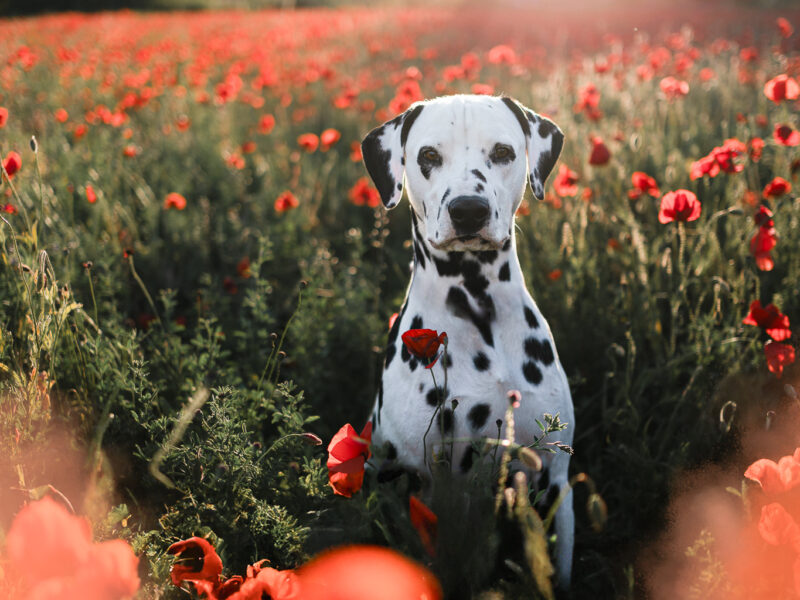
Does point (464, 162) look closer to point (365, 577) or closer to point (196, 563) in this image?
point (365, 577)

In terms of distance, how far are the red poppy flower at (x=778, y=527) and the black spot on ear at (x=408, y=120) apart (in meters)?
1.82

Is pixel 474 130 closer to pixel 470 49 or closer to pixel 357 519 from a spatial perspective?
pixel 357 519

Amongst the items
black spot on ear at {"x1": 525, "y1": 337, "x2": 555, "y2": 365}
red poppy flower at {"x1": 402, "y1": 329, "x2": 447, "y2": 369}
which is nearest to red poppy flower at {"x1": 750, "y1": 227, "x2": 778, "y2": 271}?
black spot on ear at {"x1": 525, "y1": 337, "x2": 555, "y2": 365}

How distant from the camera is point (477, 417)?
7.53ft

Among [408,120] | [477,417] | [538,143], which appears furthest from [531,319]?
[408,120]

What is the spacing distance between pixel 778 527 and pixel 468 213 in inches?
50.7

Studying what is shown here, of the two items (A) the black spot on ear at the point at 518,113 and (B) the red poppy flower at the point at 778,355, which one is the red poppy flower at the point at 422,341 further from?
(B) the red poppy flower at the point at 778,355

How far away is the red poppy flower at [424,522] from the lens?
66.3 inches

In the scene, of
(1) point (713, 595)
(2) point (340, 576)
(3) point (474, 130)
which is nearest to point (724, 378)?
(1) point (713, 595)

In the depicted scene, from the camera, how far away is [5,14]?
29391 millimetres

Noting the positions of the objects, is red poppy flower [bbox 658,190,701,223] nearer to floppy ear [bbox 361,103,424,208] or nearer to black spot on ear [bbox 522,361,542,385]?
black spot on ear [bbox 522,361,542,385]

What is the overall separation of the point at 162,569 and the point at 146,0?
130 ft

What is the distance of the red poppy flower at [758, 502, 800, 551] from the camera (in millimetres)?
1440

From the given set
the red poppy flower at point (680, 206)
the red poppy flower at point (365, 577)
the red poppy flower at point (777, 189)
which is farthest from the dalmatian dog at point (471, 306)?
the red poppy flower at point (777, 189)
